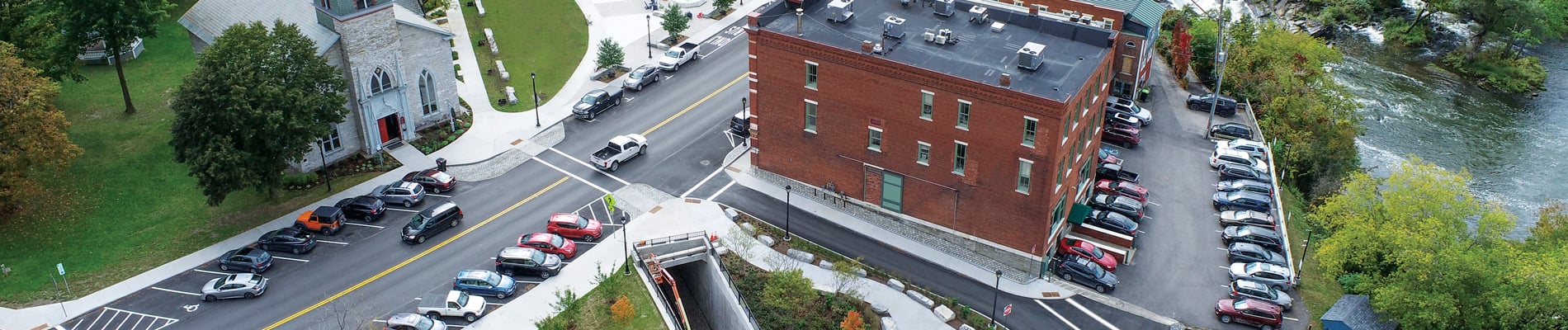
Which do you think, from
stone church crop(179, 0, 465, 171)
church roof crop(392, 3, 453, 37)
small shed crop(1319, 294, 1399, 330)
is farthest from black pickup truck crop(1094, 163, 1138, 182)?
stone church crop(179, 0, 465, 171)

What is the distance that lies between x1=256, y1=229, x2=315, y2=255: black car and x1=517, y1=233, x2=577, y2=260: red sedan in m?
11.8

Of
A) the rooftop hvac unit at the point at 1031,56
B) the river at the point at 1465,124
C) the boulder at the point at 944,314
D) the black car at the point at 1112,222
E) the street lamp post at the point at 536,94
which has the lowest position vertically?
the river at the point at 1465,124

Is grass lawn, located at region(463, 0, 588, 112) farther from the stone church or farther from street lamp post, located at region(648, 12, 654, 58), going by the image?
the stone church

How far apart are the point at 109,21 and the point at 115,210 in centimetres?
1241

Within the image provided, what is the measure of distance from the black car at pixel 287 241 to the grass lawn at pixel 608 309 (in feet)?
49.0

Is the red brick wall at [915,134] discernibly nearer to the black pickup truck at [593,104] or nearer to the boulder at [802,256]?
the boulder at [802,256]

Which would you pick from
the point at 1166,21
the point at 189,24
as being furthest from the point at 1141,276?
the point at 189,24

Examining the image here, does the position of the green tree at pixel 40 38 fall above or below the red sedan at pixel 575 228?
above

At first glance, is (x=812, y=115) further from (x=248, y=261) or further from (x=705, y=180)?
(x=248, y=261)

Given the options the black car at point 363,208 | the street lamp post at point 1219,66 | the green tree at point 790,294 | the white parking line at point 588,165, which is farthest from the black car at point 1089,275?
the black car at point 363,208

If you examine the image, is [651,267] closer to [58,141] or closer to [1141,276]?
[1141,276]

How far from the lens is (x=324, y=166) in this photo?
238 ft

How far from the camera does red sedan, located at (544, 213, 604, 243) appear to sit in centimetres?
6812

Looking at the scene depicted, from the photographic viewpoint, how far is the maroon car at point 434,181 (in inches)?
2896
